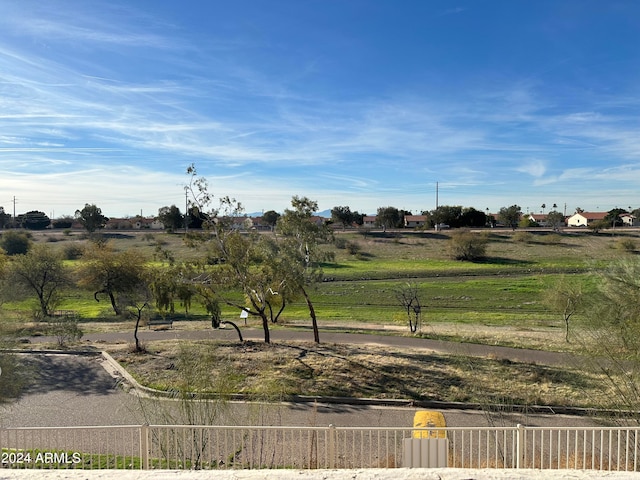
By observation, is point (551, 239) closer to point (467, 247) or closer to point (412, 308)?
point (467, 247)

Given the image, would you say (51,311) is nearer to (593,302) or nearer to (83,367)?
(83,367)

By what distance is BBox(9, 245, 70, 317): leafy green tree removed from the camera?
3475 cm

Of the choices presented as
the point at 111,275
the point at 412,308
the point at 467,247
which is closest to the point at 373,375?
the point at 412,308

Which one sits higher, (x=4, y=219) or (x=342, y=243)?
(x=4, y=219)

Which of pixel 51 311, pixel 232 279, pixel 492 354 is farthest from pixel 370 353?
pixel 51 311

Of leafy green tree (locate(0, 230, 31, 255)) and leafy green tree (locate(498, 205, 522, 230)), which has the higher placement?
leafy green tree (locate(498, 205, 522, 230))

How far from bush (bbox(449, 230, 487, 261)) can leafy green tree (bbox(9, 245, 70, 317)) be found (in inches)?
1949

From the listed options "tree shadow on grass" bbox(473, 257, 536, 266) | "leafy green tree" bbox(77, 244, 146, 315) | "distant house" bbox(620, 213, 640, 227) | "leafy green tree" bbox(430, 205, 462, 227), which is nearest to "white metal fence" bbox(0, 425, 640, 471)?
"leafy green tree" bbox(77, 244, 146, 315)

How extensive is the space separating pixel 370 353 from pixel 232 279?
22.1 ft

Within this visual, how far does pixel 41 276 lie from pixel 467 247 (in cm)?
5186

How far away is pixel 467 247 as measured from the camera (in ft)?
220

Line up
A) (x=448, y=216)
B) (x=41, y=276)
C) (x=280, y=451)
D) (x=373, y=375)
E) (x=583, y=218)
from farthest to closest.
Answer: (x=583, y=218), (x=448, y=216), (x=41, y=276), (x=373, y=375), (x=280, y=451)

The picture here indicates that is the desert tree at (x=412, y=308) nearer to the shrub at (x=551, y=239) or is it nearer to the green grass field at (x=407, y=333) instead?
the green grass field at (x=407, y=333)

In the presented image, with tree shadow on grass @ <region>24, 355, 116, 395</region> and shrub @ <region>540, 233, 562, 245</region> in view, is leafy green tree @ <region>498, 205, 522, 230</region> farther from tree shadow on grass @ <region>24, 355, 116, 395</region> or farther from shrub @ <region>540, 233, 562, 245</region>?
tree shadow on grass @ <region>24, 355, 116, 395</region>
